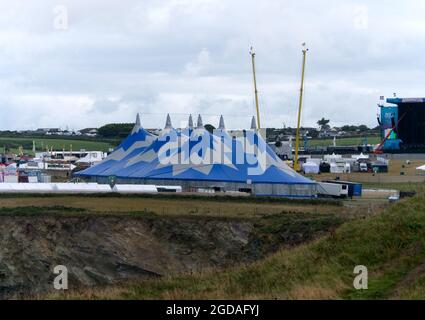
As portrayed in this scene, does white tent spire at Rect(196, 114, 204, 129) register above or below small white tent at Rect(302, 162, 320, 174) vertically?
above

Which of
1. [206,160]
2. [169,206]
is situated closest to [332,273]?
[169,206]

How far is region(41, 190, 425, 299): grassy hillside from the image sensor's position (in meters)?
22.4

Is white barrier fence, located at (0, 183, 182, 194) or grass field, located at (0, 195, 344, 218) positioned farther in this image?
white barrier fence, located at (0, 183, 182, 194)

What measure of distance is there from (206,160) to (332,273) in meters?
38.0

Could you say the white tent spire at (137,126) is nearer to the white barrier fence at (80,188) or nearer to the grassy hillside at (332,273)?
the white barrier fence at (80,188)

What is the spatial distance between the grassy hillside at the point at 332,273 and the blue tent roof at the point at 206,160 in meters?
31.6

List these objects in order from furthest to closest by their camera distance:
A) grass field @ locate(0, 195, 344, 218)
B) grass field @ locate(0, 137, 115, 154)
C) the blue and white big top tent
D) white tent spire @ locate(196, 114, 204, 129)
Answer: grass field @ locate(0, 137, 115, 154), white tent spire @ locate(196, 114, 204, 129), the blue and white big top tent, grass field @ locate(0, 195, 344, 218)

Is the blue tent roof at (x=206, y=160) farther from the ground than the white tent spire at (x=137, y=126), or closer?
closer

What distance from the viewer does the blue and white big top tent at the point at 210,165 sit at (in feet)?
197

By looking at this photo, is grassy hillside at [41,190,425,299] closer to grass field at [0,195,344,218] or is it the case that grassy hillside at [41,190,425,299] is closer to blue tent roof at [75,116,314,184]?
grass field at [0,195,344,218]

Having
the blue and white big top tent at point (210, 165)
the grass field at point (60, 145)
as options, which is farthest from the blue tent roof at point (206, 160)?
the grass field at point (60, 145)

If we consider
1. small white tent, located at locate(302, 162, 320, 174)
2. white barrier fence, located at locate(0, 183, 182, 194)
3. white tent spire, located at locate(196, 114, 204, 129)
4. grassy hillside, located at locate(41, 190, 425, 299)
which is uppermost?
white tent spire, located at locate(196, 114, 204, 129)

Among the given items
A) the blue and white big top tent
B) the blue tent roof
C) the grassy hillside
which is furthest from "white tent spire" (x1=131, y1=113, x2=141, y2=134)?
the grassy hillside
